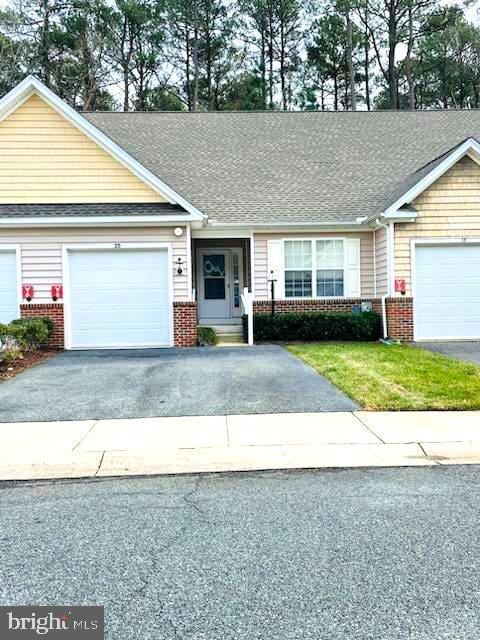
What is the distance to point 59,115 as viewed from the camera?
528 inches

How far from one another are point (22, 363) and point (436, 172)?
10340 mm

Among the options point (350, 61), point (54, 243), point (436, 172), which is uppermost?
point (350, 61)

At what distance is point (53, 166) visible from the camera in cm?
1352

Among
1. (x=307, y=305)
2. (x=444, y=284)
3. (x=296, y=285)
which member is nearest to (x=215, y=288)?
(x=296, y=285)

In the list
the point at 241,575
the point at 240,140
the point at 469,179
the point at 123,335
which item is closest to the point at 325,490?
the point at 241,575

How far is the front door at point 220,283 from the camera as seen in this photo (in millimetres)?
17047

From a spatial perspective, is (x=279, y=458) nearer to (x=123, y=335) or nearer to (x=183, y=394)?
(x=183, y=394)

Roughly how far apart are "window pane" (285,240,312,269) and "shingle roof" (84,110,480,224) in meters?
0.72

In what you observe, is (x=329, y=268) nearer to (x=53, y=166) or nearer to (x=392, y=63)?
(x=53, y=166)

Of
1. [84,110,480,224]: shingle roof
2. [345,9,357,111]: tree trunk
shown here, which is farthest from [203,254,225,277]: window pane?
[345,9,357,111]: tree trunk

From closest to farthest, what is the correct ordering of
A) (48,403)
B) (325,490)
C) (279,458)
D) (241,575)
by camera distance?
(241,575), (325,490), (279,458), (48,403)

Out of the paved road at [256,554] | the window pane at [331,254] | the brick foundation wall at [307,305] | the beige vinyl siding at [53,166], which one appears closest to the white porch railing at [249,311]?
the brick foundation wall at [307,305]

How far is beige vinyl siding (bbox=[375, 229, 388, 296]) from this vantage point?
46.4 feet

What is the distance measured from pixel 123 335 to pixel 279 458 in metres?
9.06
